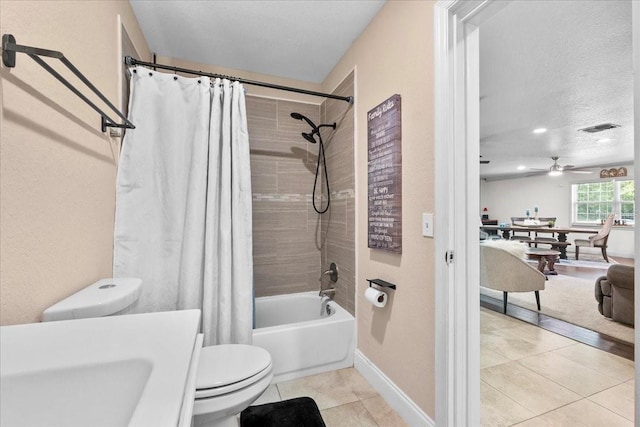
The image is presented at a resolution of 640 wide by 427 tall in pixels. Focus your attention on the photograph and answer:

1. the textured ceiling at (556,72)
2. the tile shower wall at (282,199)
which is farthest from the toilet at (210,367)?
the textured ceiling at (556,72)

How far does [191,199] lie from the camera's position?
65.9 inches

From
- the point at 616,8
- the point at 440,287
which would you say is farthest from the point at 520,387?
the point at 616,8

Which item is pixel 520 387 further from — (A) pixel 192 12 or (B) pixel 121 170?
(A) pixel 192 12

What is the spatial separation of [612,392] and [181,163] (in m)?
3.10

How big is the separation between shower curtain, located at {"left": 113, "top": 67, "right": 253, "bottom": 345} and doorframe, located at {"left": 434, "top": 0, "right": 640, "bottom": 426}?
1.13 m

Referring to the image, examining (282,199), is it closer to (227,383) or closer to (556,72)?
(227,383)

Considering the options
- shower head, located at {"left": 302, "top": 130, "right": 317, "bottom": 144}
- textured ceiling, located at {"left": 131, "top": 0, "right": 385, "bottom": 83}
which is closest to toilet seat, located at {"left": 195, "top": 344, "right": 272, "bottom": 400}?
shower head, located at {"left": 302, "top": 130, "right": 317, "bottom": 144}

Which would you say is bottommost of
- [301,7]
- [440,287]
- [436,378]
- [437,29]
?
[436,378]

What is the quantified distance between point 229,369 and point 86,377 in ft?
2.41

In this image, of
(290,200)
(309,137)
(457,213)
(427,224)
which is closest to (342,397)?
(427,224)

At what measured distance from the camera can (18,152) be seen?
792 millimetres

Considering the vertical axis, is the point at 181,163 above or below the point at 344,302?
→ above

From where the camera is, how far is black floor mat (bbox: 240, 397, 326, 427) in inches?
57.7

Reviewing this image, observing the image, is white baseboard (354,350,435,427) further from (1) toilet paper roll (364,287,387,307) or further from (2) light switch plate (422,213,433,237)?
(2) light switch plate (422,213,433,237)
